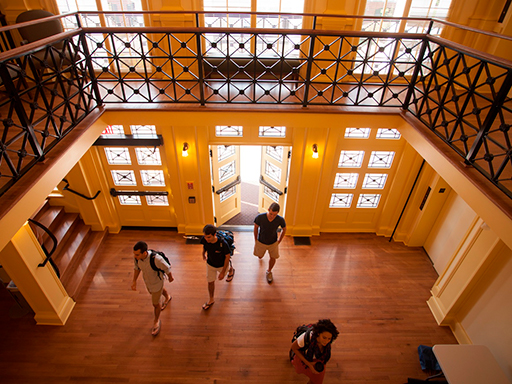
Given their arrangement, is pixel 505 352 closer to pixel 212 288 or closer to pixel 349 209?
pixel 349 209

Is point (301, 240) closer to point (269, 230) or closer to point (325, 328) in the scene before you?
point (269, 230)

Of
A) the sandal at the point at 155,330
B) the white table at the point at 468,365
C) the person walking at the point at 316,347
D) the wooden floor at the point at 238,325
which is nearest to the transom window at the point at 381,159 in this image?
the wooden floor at the point at 238,325

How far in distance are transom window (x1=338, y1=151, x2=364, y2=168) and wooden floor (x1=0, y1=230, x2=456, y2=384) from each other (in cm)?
181

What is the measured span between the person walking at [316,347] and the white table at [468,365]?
55.3 inches

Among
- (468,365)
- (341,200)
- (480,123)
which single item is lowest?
(341,200)

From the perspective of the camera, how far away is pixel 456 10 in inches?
188

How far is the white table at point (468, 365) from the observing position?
3287 mm

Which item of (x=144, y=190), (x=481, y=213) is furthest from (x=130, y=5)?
(x=481, y=213)

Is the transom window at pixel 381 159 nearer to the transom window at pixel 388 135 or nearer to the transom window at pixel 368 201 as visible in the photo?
the transom window at pixel 388 135

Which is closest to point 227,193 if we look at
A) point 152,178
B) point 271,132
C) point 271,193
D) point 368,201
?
point 271,193

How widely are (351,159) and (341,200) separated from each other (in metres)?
0.96

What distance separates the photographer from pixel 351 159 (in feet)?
19.4

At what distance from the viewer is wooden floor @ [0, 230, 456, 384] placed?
3979 millimetres

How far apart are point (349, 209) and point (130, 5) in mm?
5547
